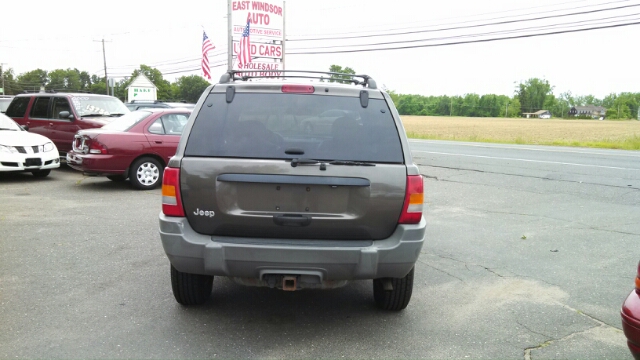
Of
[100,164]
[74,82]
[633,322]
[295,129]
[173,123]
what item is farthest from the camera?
[74,82]

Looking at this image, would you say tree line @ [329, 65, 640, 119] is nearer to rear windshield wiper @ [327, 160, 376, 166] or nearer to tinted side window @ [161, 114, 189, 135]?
tinted side window @ [161, 114, 189, 135]

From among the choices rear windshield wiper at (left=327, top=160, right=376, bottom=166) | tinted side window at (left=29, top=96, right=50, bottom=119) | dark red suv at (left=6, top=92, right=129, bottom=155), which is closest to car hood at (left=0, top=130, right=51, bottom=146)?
dark red suv at (left=6, top=92, right=129, bottom=155)

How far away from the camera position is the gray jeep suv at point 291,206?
374cm

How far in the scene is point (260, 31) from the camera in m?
24.3

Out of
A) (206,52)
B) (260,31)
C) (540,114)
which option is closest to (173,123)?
(260,31)

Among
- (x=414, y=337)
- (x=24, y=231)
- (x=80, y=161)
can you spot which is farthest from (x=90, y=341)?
(x=80, y=161)

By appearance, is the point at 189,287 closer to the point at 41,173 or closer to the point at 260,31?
the point at 41,173

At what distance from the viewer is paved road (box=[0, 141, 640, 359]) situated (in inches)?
152

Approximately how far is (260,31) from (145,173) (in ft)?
49.3

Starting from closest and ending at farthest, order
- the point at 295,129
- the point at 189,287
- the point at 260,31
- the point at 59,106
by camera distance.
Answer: the point at 295,129
the point at 189,287
the point at 59,106
the point at 260,31

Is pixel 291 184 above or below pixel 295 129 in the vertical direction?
below

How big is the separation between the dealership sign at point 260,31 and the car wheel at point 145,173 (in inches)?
533

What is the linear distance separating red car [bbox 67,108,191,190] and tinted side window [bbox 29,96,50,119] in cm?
386

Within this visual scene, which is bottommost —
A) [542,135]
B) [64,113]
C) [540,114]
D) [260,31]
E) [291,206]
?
[542,135]
